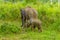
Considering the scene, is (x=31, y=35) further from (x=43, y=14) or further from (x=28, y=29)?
(x=43, y=14)

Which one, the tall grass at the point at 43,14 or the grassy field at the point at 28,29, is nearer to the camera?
the grassy field at the point at 28,29

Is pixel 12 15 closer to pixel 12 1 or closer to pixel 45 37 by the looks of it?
pixel 12 1

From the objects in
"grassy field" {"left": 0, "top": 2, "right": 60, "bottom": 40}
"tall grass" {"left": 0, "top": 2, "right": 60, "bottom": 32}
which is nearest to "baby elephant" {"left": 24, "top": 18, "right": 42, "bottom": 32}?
"grassy field" {"left": 0, "top": 2, "right": 60, "bottom": 40}

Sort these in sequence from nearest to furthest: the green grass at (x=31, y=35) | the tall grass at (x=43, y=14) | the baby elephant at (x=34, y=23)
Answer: the green grass at (x=31, y=35)
the baby elephant at (x=34, y=23)
the tall grass at (x=43, y=14)

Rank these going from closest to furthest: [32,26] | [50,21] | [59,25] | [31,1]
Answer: [32,26]
[59,25]
[50,21]
[31,1]

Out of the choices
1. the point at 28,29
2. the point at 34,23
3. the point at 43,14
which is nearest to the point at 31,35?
the point at 34,23

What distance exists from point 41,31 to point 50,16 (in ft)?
6.65

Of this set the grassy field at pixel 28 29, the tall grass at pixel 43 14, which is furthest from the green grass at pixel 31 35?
the tall grass at pixel 43 14

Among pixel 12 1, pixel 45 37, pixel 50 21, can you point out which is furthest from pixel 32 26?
pixel 12 1

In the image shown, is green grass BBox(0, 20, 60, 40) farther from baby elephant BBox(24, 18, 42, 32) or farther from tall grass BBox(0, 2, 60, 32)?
tall grass BBox(0, 2, 60, 32)

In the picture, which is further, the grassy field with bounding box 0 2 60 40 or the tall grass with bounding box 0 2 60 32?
the tall grass with bounding box 0 2 60 32

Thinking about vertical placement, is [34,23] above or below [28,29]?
above

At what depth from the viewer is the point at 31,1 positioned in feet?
42.5

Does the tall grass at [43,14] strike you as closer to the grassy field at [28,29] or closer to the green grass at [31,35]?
the grassy field at [28,29]
